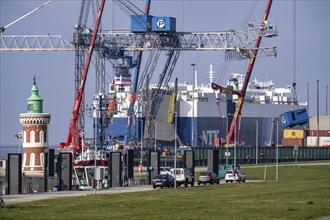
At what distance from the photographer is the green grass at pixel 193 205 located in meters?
54.2

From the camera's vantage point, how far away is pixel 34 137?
110 m

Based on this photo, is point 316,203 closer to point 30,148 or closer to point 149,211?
point 149,211

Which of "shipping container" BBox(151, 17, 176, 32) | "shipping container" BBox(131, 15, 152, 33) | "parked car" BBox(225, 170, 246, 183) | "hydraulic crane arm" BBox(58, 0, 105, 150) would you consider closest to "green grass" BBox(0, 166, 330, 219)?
"parked car" BBox(225, 170, 246, 183)

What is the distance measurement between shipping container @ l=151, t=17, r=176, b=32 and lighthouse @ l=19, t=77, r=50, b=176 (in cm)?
3962

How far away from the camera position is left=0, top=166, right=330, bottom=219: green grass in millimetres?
54219

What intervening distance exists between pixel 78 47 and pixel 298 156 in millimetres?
38586

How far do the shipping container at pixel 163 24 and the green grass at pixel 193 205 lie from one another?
229 ft

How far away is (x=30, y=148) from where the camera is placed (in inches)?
4316

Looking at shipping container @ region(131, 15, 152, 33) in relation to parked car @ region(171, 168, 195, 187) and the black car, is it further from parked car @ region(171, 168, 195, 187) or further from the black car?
the black car

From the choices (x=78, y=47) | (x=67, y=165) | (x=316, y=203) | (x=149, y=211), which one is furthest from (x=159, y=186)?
(x=78, y=47)

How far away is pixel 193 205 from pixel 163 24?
92.4 metres

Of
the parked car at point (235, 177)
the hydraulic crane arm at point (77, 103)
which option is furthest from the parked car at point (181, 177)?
the hydraulic crane arm at point (77, 103)

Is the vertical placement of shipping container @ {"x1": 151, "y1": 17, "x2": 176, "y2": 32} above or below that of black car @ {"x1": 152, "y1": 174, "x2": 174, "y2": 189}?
above

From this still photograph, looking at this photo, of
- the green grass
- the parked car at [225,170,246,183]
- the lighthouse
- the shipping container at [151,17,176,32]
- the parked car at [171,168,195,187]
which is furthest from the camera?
the shipping container at [151,17,176,32]
